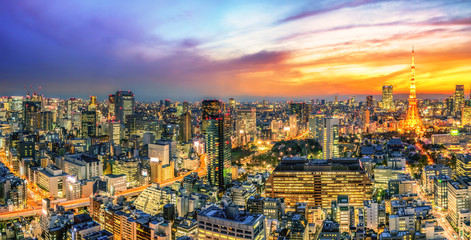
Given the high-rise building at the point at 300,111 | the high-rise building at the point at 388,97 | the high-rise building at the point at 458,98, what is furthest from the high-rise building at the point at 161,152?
the high-rise building at the point at 388,97

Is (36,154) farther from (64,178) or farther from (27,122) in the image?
(27,122)

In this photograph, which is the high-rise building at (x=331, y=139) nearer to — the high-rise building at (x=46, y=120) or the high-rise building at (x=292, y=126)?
the high-rise building at (x=292, y=126)

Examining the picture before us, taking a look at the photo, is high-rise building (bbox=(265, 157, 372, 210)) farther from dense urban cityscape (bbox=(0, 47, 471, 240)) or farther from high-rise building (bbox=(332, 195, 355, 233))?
high-rise building (bbox=(332, 195, 355, 233))

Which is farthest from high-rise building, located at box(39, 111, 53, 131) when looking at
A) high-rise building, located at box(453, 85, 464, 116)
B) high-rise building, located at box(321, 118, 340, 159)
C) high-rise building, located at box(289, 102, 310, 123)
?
high-rise building, located at box(453, 85, 464, 116)

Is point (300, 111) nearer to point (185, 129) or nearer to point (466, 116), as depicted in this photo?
point (185, 129)

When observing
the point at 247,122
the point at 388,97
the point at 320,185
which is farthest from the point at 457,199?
the point at 388,97
